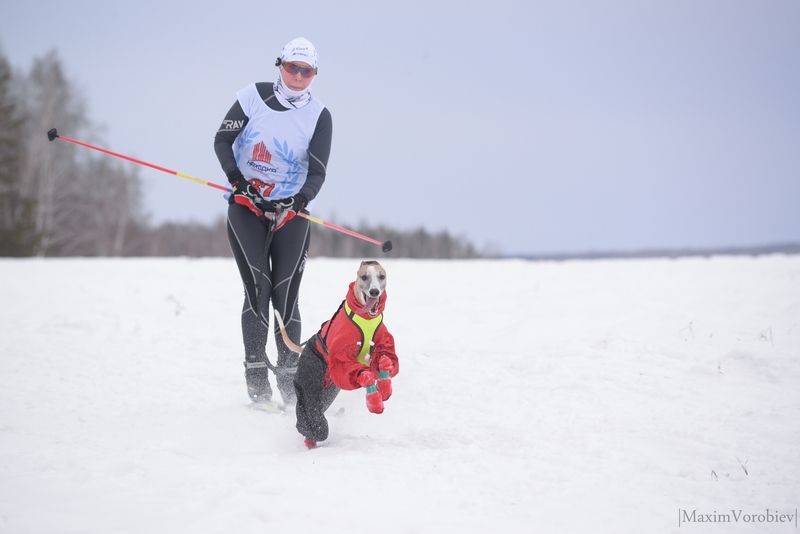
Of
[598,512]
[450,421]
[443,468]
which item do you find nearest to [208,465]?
[443,468]

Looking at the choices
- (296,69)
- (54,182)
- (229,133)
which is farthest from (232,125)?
(54,182)

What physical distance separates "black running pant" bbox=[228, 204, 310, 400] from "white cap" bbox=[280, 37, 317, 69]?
1136mm

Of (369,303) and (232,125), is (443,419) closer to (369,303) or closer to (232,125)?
(369,303)

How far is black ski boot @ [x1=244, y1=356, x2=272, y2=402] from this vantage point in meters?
4.84

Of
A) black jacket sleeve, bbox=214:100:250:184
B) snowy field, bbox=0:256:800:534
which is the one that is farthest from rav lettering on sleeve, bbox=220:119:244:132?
snowy field, bbox=0:256:800:534

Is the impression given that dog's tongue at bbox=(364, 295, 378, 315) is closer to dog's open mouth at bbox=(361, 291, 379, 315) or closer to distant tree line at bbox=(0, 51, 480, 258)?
dog's open mouth at bbox=(361, 291, 379, 315)

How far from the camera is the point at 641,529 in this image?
9.57 ft

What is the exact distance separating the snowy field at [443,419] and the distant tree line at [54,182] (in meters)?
13.7

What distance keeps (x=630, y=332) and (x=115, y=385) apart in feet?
15.0

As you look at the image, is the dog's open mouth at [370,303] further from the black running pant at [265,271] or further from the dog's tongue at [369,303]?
the black running pant at [265,271]

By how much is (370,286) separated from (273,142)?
1.55 meters

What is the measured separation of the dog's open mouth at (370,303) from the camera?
12.9 ft

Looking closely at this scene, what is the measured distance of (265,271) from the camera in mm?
4914

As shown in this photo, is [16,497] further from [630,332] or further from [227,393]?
[630,332]
